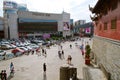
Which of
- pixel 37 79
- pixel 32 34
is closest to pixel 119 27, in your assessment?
pixel 37 79

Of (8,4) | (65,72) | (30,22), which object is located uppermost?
(8,4)

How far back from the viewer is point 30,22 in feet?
297

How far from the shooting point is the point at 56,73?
20312 millimetres

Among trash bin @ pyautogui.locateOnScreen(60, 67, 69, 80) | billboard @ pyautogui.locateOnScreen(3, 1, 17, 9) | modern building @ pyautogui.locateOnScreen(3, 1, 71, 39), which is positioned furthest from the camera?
modern building @ pyautogui.locateOnScreen(3, 1, 71, 39)

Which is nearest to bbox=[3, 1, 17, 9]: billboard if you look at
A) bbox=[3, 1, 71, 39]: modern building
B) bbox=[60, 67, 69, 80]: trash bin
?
bbox=[3, 1, 71, 39]: modern building

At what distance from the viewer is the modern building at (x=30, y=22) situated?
8206cm

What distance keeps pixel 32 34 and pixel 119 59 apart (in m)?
83.0

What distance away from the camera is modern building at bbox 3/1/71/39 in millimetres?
82062

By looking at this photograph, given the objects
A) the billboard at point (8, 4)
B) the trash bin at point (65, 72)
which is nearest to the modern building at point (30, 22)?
the billboard at point (8, 4)

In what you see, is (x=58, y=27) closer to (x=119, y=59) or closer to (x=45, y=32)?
(x=45, y=32)

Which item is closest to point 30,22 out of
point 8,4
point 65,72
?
point 8,4

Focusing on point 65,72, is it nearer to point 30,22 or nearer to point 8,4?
point 8,4

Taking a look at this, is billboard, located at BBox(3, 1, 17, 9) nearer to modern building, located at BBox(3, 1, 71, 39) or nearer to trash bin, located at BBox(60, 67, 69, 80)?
modern building, located at BBox(3, 1, 71, 39)

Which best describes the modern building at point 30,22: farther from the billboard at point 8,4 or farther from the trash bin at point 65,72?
the trash bin at point 65,72
